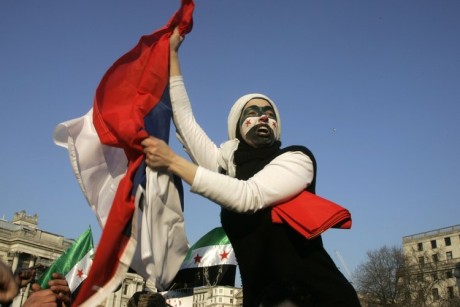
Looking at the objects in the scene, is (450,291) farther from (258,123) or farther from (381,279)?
(258,123)

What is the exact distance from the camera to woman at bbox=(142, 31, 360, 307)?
2.30 metres

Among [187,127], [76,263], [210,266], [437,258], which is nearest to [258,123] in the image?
[187,127]

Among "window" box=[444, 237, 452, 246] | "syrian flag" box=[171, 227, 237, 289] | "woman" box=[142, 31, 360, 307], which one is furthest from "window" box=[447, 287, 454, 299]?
"woman" box=[142, 31, 360, 307]

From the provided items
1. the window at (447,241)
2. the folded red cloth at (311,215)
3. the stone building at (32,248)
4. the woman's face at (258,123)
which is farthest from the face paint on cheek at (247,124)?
the window at (447,241)

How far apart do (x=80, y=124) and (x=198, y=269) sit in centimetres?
1133

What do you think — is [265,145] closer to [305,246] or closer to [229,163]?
[229,163]

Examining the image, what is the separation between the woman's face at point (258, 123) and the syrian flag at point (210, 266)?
1056cm

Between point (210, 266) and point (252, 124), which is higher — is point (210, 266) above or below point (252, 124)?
above

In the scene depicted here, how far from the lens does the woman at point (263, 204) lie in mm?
2299

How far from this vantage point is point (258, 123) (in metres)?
2.87

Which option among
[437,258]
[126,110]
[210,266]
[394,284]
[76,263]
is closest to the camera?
[126,110]

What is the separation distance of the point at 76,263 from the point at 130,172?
14.2 metres

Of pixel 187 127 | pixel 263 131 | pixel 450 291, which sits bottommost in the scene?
pixel 263 131

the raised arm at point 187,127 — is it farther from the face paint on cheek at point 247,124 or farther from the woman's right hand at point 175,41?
the face paint on cheek at point 247,124
